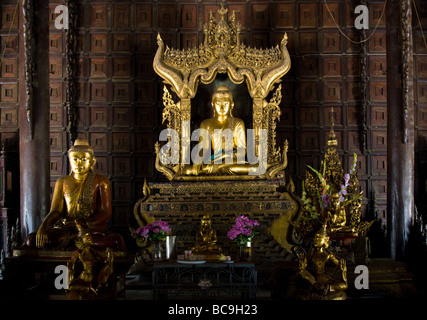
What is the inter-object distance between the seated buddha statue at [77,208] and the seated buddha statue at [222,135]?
1859 mm

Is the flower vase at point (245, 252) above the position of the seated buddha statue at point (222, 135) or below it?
below

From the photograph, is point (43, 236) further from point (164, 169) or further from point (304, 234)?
point (304, 234)

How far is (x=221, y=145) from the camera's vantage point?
27.0 ft

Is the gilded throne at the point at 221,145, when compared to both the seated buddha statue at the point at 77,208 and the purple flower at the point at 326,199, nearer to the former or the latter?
the purple flower at the point at 326,199

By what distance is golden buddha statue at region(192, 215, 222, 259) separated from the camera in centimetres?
579

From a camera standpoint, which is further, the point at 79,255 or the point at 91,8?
the point at 91,8

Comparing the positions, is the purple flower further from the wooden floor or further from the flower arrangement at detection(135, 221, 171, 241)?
the flower arrangement at detection(135, 221, 171, 241)

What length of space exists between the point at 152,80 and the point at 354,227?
14.2ft

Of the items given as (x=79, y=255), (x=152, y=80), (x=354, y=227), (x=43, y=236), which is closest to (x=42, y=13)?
(x=152, y=80)

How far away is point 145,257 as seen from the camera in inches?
269

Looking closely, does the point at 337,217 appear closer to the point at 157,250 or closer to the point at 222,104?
the point at 222,104

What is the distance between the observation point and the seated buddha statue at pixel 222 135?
26.3ft

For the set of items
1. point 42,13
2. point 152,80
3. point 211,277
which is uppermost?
point 42,13

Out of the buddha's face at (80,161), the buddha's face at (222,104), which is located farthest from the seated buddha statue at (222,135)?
the buddha's face at (80,161)
